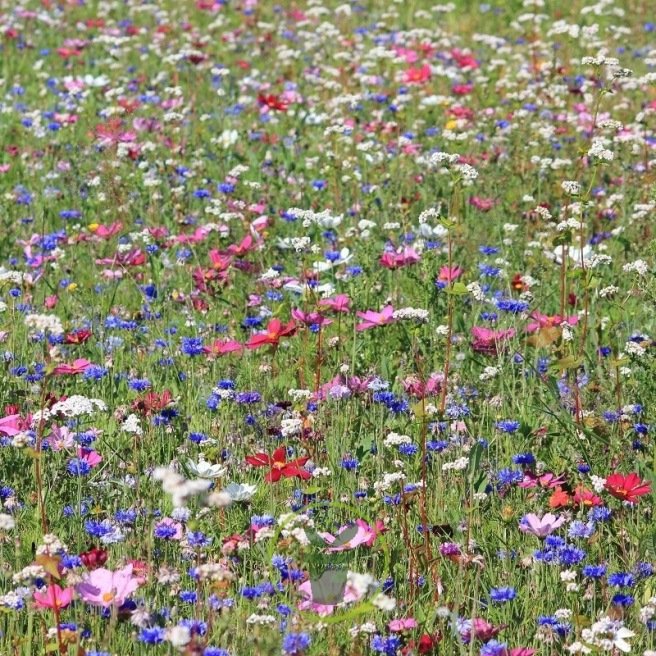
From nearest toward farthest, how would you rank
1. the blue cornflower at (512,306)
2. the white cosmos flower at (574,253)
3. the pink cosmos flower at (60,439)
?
the pink cosmos flower at (60,439) → the blue cornflower at (512,306) → the white cosmos flower at (574,253)

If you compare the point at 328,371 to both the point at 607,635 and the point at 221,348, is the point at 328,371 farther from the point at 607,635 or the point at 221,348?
the point at 607,635

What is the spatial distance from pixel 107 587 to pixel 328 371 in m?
1.66

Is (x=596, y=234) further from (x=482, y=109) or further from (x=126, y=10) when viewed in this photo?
(x=126, y=10)

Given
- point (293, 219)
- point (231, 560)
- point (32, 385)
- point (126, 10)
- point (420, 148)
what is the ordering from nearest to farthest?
point (231, 560) < point (32, 385) < point (293, 219) < point (420, 148) < point (126, 10)

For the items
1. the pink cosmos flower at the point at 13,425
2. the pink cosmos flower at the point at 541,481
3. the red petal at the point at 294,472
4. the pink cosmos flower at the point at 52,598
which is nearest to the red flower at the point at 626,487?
the pink cosmos flower at the point at 541,481

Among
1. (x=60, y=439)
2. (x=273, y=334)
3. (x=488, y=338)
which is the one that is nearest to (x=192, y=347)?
(x=273, y=334)

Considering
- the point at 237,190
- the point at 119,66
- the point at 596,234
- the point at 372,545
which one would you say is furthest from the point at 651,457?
the point at 119,66

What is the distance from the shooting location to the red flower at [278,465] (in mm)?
2861

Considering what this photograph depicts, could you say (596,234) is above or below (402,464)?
below

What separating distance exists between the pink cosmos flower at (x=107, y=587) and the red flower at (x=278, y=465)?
55cm

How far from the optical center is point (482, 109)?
6.82 metres

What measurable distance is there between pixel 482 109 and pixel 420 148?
2.55 feet

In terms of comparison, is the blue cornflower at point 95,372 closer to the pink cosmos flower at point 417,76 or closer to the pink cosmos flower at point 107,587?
the pink cosmos flower at point 107,587

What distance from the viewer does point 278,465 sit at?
117 inches
